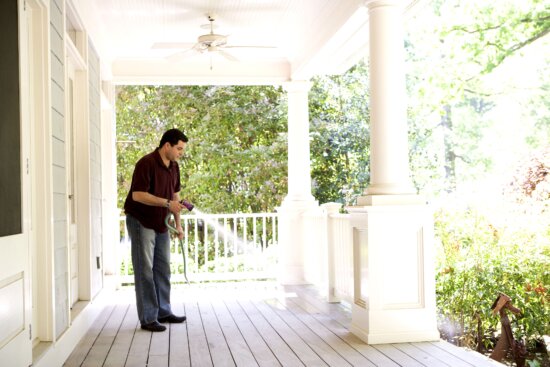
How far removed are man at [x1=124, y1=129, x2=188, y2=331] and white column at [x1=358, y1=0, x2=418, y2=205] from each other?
144 cm

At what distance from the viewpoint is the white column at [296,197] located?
7891 mm

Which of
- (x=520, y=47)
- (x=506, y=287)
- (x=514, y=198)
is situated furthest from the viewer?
(x=520, y=47)

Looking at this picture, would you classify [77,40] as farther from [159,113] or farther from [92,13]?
[159,113]

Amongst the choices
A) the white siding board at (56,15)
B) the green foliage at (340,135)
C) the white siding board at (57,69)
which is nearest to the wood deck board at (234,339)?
the white siding board at (57,69)

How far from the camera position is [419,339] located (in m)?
4.40

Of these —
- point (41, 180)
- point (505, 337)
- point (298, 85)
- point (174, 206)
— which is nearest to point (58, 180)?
point (41, 180)

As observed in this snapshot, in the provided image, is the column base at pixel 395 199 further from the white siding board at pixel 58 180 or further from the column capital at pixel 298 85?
the column capital at pixel 298 85

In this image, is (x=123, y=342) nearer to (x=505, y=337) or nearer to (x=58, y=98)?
(x=58, y=98)

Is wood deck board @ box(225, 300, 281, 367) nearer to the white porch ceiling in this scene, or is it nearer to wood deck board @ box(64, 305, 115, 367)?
wood deck board @ box(64, 305, 115, 367)

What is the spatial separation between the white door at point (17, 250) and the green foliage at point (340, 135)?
9904 mm

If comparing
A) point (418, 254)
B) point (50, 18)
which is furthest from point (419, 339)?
point (50, 18)

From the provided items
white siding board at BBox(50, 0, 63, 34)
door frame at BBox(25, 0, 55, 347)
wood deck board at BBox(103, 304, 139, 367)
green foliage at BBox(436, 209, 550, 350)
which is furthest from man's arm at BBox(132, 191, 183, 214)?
green foliage at BBox(436, 209, 550, 350)

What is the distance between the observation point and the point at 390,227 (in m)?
4.47

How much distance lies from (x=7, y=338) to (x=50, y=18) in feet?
6.53
